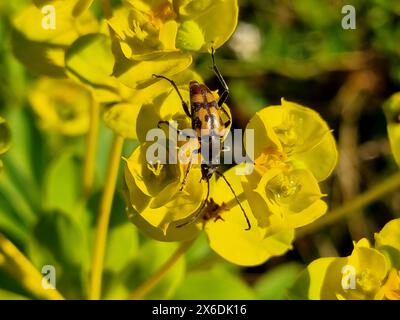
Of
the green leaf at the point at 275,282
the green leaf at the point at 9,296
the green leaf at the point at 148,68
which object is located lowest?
the green leaf at the point at 275,282

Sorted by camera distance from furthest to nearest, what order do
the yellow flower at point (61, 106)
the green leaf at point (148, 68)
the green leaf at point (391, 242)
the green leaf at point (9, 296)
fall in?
the yellow flower at point (61, 106) < the green leaf at point (9, 296) < the green leaf at point (391, 242) < the green leaf at point (148, 68)

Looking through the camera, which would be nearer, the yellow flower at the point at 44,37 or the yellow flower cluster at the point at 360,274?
the yellow flower cluster at the point at 360,274

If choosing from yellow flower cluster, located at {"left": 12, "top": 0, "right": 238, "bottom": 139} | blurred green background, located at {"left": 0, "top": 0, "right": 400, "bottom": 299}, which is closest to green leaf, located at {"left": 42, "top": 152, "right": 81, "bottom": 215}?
blurred green background, located at {"left": 0, "top": 0, "right": 400, "bottom": 299}

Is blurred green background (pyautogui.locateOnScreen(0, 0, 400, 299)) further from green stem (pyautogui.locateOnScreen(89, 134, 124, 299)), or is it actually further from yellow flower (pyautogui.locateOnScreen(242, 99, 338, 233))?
yellow flower (pyautogui.locateOnScreen(242, 99, 338, 233))

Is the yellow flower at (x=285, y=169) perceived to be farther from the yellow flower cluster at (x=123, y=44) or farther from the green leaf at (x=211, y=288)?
the green leaf at (x=211, y=288)

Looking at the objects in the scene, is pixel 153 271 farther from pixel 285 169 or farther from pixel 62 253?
pixel 285 169

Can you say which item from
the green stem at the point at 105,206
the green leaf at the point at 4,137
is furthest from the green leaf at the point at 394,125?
the green leaf at the point at 4,137

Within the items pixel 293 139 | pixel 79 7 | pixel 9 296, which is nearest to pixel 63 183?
pixel 9 296
